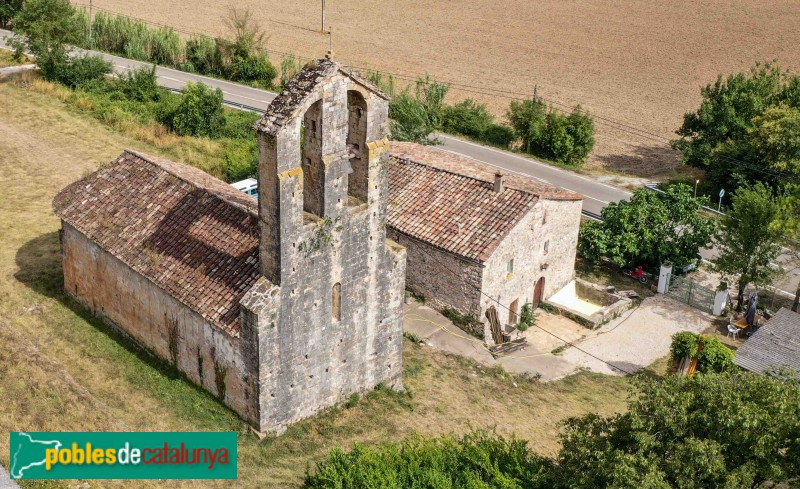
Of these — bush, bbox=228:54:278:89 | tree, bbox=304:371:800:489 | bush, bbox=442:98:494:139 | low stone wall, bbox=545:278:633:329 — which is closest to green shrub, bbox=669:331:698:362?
low stone wall, bbox=545:278:633:329

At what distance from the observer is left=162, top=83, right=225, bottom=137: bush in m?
49.5

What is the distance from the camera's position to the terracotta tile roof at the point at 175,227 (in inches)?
978

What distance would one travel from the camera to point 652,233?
1555 inches

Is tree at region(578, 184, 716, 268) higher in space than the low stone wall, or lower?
higher

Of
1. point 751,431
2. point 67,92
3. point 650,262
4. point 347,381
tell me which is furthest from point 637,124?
point 751,431

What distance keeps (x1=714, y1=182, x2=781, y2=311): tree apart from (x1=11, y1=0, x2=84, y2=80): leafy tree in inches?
1584

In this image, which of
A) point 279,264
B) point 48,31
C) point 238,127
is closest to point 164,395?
point 279,264

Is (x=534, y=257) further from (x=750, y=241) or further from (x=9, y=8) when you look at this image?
(x=9, y=8)

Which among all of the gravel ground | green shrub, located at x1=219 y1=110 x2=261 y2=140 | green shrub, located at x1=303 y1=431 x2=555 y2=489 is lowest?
the gravel ground

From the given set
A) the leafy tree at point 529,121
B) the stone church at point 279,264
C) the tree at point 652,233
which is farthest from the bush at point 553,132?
the stone church at point 279,264

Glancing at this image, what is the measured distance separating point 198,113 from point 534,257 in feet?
76.9

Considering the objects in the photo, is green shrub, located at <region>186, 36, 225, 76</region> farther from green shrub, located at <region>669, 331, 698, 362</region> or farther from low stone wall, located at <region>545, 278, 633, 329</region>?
green shrub, located at <region>669, 331, 698, 362</region>

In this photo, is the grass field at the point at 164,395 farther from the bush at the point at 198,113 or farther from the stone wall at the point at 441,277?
the bush at the point at 198,113

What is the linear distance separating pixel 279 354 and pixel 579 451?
8395 mm
